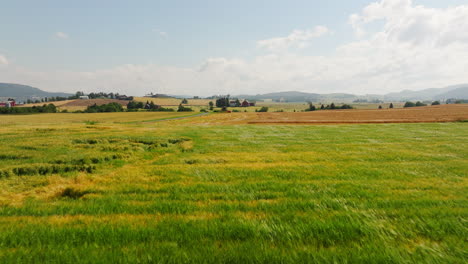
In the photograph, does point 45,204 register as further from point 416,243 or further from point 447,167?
point 447,167

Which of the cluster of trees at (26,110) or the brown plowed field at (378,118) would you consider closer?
the brown plowed field at (378,118)

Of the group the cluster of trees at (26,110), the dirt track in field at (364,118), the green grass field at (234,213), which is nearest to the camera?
the green grass field at (234,213)

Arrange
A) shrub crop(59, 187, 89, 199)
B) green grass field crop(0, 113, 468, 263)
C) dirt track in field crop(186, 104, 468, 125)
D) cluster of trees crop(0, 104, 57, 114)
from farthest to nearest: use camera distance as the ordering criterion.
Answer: cluster of trees crop(0, 104, 57, 114) < dirt track in field crop(186, 104, 468, 125) < shrub crop(59, 187, 89, 199) < green grass field crop(0, 113, 468, 263)

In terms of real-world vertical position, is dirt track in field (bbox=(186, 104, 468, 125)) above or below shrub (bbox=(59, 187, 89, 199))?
above

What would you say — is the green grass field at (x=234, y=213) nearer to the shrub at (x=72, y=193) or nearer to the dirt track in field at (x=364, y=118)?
the shrub at (x=72, y=193)

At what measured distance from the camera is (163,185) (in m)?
6.68

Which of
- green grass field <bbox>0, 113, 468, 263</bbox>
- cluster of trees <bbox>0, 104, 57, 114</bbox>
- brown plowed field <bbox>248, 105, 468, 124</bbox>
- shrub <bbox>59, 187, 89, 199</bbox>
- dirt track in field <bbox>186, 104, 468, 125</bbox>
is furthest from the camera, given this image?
cluster of trees <bbox>0, 104, 57, 114</bbox>

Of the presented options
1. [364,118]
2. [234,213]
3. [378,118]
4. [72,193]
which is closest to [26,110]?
[72,193]

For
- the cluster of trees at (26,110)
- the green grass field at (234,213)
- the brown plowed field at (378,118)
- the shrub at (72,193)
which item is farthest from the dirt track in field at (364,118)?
the cluster of trees at (26,110)

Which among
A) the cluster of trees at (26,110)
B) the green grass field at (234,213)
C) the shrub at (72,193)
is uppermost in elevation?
the cluster of trees at (26,110)

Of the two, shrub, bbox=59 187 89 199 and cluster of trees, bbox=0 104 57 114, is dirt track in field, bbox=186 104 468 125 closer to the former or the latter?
shrub, bbox=59 187 89 199

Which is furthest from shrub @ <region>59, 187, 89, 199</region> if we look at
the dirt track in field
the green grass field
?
the dirt track in field

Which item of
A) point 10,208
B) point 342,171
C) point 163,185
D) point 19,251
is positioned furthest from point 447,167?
point 10,208

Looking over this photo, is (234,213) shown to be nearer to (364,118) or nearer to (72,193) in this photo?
(72,193)
